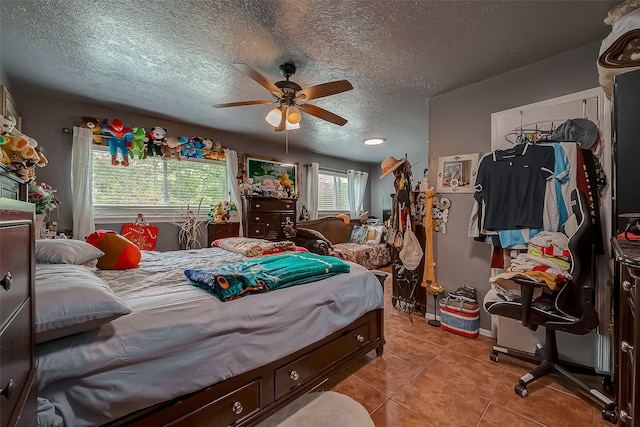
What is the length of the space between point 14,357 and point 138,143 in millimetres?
3620

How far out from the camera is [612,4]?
5.26 ft

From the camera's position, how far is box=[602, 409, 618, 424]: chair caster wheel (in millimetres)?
1492

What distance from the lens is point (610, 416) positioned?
4.93 ft

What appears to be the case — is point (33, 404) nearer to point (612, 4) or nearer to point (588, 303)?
point (588, 303)

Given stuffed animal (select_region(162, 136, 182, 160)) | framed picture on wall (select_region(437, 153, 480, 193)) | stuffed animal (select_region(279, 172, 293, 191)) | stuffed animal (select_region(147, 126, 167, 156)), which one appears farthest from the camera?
stuffed animal (select_region(279, 172, 293, 191))

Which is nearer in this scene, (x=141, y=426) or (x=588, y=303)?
(x=141, y=426)

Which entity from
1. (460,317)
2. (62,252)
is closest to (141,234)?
(62,252)

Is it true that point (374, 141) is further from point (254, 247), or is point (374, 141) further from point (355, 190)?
point (254, 247)

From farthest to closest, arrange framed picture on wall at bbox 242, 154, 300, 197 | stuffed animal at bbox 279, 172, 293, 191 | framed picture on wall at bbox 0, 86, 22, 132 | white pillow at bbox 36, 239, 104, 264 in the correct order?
stuffed animal at bbox 279, 172, 293, 191, framed picture on wall at bbox 242, 154, 300, 197, framed picture on wall at bbox 0, 86, 22, 132, white pillow at bbox 36, 239, 104, 264

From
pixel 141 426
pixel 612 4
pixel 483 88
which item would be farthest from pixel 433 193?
pixel 141 426

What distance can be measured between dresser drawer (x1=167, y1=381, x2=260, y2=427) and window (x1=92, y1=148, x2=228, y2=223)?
10.7 feet

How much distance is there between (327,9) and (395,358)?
2.62 metres

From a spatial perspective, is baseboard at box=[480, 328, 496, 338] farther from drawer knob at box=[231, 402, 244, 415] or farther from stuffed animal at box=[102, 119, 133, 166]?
stuffed animal at box=[102, 119, 133, 166]

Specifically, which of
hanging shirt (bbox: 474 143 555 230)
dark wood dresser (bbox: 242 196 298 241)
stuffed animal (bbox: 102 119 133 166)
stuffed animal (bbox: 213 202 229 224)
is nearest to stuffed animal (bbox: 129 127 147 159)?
stuffed animal (bbox: 102 119 133 166)
